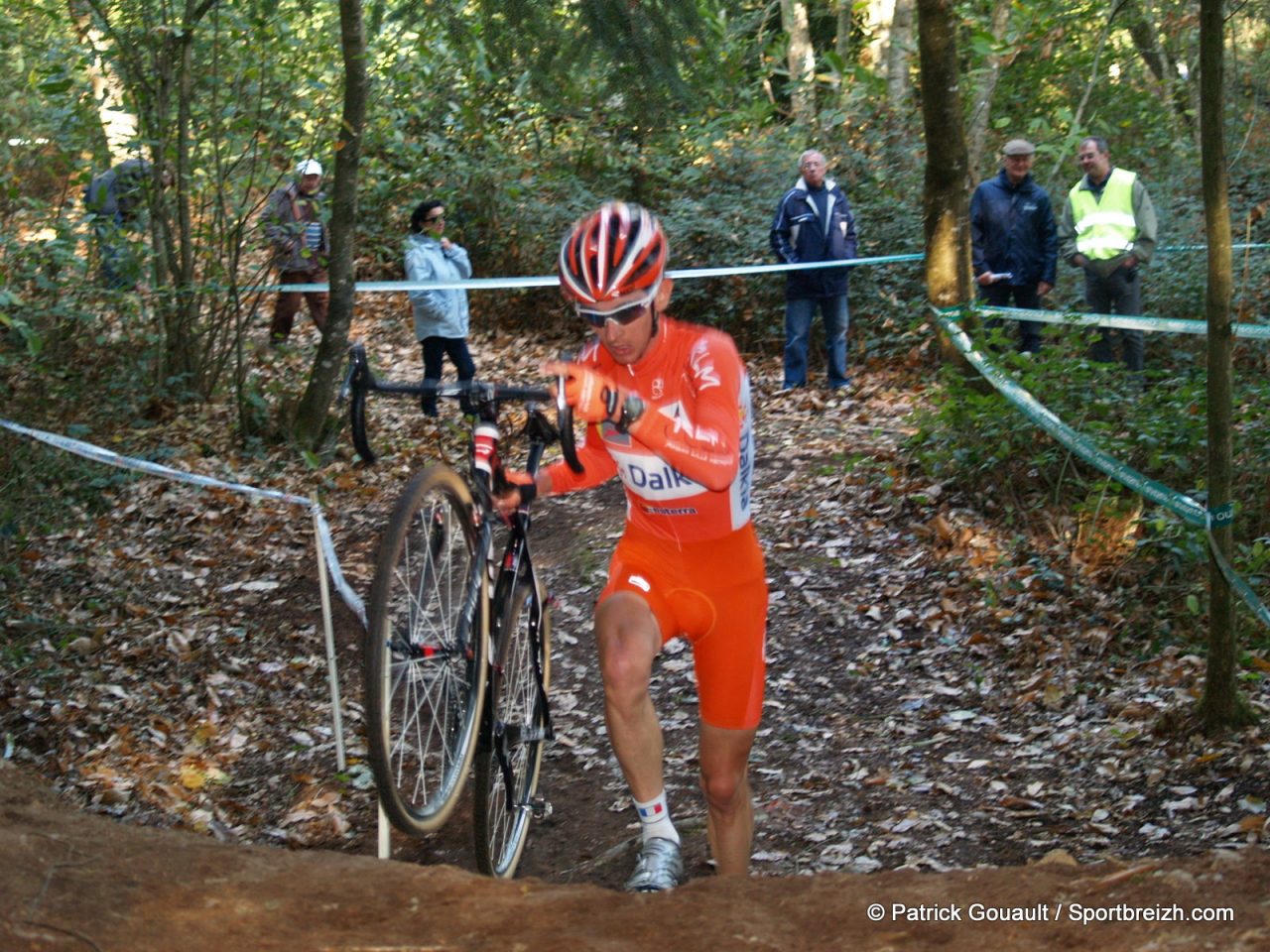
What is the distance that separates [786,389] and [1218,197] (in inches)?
287

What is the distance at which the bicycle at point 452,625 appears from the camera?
351cm

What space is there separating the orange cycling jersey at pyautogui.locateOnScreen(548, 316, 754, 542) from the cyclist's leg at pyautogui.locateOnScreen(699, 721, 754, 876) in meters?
0.66

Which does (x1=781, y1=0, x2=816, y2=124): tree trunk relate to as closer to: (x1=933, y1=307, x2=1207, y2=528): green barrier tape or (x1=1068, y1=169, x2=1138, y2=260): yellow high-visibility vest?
(x1=1068, y1=169, x2=1138, y2=260): yellow high-visibility vest

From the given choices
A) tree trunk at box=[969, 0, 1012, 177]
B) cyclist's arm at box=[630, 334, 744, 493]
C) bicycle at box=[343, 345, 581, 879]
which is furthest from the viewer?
tree trunk at box=[969, 0, 1012, 177]

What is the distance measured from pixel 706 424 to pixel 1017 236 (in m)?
8.30

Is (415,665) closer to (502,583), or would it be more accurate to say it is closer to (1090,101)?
(502,583)

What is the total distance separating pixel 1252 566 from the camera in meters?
6.02

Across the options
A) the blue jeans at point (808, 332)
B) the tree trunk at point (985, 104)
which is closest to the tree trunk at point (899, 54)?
the tree trunk at point (985, 104)

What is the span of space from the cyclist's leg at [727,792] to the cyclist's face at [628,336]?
123cm

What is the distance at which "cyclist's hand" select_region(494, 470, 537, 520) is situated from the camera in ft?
13.7

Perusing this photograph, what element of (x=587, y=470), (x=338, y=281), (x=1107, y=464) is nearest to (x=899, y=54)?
(x=338, y=281)

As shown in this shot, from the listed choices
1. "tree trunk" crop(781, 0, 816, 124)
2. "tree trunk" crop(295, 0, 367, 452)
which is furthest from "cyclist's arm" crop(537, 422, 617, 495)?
"tree trunk" crop(781, 0, 816, 124)

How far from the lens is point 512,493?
4.20 meters

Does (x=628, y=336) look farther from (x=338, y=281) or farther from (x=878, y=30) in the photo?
Answer: (x=878, y=30)
